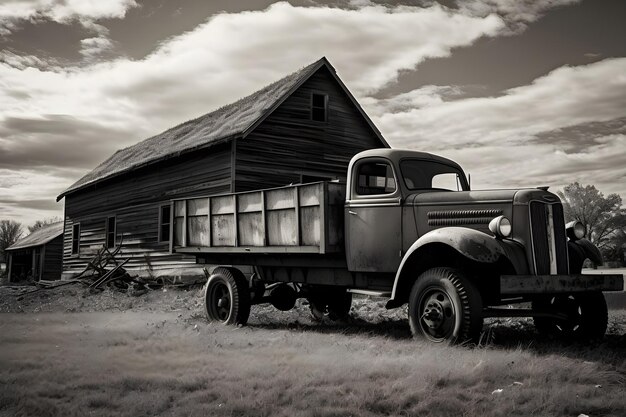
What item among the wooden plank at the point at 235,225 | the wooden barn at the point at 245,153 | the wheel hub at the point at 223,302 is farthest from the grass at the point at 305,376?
the wooden barn at the point at 245,153

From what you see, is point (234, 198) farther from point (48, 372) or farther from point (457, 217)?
point (48, 372)

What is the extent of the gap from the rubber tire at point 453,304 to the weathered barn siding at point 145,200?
31.2ft

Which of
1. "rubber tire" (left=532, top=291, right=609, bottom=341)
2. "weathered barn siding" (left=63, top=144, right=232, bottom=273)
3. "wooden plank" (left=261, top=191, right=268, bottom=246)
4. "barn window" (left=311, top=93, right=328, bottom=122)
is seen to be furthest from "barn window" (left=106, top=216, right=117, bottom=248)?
"rubber tire" (left=532, top=291, right=609, bottom=341)

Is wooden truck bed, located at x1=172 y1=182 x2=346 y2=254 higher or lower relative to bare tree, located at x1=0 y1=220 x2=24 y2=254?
lower

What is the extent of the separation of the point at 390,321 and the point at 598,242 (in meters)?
48.6

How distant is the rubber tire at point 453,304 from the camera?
5922mm

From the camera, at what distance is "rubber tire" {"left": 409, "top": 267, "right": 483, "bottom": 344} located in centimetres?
592

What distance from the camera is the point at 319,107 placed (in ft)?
56.9

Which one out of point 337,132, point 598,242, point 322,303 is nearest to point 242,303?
point 322,303

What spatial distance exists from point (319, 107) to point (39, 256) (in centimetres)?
2320

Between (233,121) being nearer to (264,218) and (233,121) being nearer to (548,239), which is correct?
(264,218)

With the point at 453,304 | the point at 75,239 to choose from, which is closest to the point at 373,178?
the point at 453,304

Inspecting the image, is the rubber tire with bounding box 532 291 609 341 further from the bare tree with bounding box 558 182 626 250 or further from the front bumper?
the bare tree with bounding box 558 182 626 250

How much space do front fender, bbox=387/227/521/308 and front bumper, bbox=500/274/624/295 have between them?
28cm
